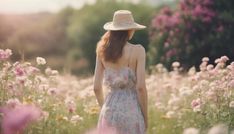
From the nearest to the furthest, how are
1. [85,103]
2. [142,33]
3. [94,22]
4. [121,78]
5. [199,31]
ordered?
[121,78] → [85,103] → [199,31] → [142,33] → [94,22]

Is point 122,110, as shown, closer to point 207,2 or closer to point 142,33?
point 207,2

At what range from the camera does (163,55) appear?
1734 cm

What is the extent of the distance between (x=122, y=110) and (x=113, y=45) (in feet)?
1.84

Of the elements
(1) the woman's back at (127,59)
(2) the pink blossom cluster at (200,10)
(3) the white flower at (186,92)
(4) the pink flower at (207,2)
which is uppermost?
(1) the woman's back at (127,59)

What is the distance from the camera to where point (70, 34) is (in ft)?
109

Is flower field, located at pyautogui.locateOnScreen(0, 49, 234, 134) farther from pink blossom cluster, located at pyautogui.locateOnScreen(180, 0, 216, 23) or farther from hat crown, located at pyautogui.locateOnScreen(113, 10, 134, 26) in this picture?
pink blossom cluster, located at pyautogui.locateOnScreen(180, 0, 216, 23)

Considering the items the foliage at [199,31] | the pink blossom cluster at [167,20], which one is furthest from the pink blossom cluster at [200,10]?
the pink blossom cluster at [167,20]

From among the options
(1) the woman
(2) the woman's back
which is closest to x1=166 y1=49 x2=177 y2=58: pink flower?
(1) the woman

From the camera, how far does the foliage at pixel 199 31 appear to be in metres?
16.2

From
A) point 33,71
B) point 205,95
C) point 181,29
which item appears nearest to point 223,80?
point 205,95

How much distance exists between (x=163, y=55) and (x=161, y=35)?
537mm

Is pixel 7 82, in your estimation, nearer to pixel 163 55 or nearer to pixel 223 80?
pixel 223 80

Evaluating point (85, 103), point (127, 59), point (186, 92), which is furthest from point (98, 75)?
point (85, 103)

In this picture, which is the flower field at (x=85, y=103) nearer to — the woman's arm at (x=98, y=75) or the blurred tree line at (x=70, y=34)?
the woman's arm at (x=98, y=75)
